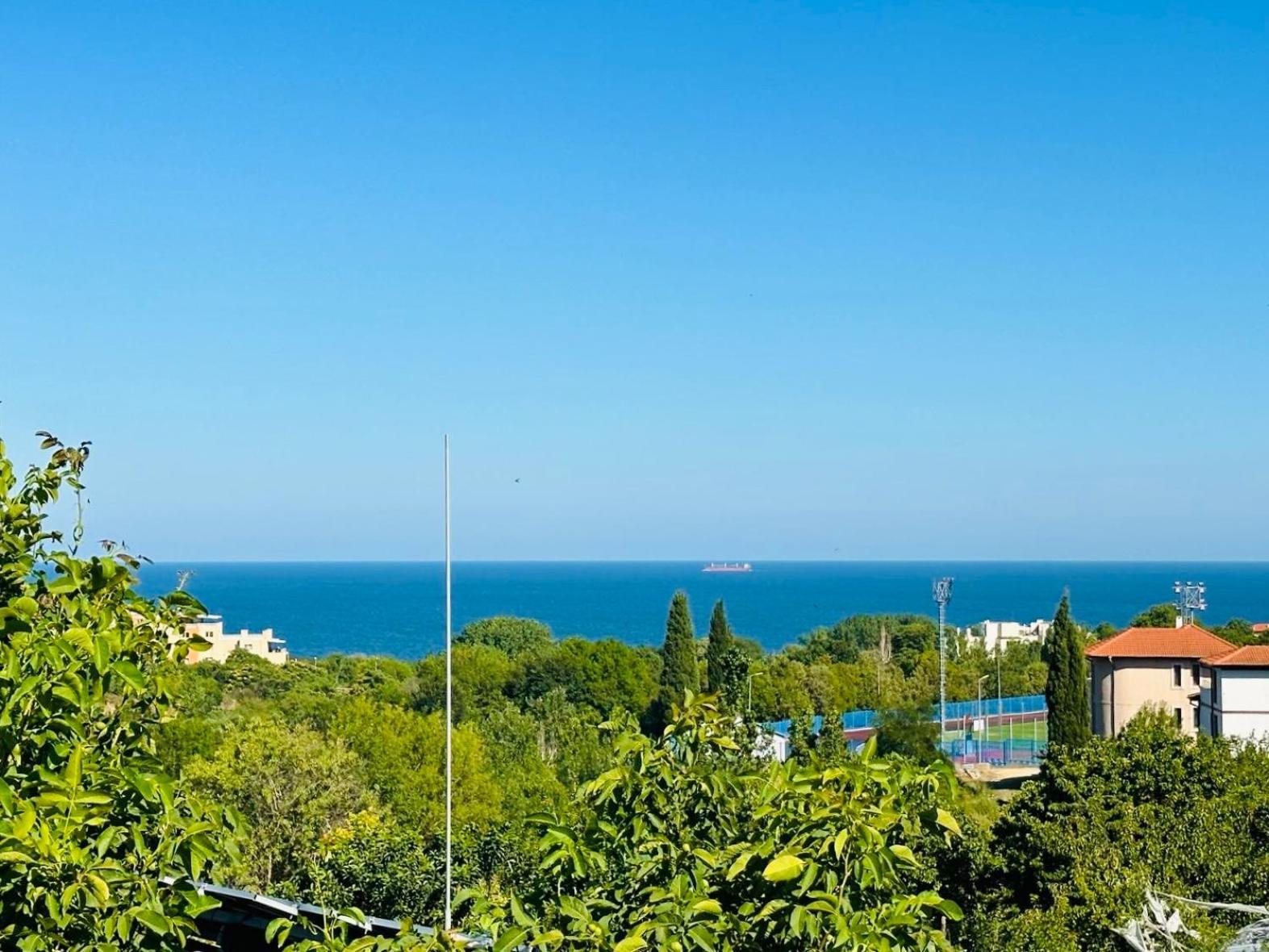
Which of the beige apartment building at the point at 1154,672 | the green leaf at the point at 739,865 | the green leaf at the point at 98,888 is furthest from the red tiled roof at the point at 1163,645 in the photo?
the green leaf at the point at 98,888

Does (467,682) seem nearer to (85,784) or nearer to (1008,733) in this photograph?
(1008,733)

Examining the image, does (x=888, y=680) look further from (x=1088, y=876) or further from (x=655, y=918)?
(x=655, y=918)

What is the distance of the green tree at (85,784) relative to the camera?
2.36m

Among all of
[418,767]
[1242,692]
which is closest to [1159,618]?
[1242,692]

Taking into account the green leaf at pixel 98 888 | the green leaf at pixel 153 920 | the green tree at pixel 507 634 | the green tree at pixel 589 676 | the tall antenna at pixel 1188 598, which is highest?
the green leaf at pixel 98 888

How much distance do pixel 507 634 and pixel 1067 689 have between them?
128ft

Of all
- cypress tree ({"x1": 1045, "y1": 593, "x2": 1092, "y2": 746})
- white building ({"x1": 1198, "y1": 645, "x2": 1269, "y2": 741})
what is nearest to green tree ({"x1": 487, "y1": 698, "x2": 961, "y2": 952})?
white building ({"x1": 1198, "y1": 645, "x2": 1269, "y2": 741})

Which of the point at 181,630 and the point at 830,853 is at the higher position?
the point at 181,630

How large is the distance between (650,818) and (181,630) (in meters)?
1.36

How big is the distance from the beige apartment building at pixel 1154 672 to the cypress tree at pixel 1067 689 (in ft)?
2.33

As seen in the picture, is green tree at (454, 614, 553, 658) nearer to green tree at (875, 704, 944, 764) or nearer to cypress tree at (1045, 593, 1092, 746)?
green tree at (875, 704, 944, 764)

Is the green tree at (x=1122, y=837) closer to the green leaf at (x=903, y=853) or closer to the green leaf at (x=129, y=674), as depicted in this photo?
the green leaf at (x=903, y=853)

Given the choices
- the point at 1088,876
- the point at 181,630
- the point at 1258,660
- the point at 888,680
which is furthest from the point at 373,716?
the point at 888,680

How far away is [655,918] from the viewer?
2.37 metres
